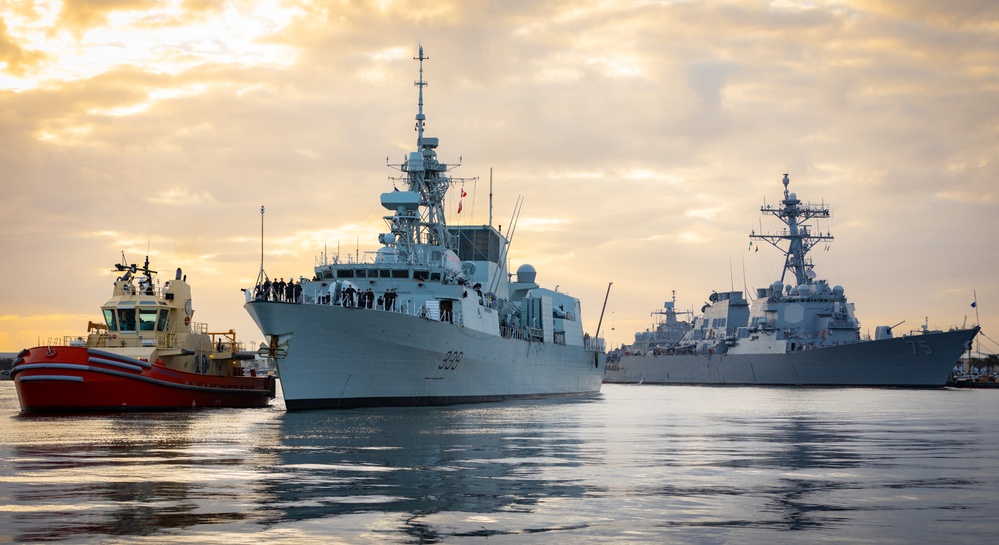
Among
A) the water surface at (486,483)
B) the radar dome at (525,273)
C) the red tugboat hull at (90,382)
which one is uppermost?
the radar dome at (525,273)

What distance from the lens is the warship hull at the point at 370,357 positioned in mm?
34844

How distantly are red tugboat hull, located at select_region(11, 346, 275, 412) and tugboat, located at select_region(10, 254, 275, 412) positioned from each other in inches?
1.2

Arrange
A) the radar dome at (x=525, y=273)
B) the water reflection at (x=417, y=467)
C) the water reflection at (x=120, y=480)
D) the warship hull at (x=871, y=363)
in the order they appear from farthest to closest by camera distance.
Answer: the warship hull at (x=871, y=363) < the radar dome at (x=525, y=273) < the water reflection at (x=417, y=467) < the water reflection at (x=120, y=480)

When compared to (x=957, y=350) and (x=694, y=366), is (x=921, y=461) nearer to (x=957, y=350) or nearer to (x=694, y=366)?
(x=957, y=350)

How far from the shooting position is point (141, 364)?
1415 inches

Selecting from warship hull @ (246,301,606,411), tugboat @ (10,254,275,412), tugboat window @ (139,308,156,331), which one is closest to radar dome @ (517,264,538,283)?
warship hull @ (246,301,606,411)

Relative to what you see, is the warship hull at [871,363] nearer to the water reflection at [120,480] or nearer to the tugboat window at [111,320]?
the tugboat window at [111,320]

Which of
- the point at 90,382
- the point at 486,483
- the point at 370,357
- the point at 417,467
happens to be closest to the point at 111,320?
the point at 90,382

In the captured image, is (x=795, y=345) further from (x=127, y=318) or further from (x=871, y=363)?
(x=127, y=318)

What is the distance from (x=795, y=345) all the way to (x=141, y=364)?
61903 mm

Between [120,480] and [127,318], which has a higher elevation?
[127,318]

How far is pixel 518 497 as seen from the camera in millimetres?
14938

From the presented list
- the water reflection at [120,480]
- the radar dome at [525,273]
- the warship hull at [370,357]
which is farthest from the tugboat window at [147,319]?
the radar dome at [525,273]

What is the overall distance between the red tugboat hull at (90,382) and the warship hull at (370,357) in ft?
13.1
